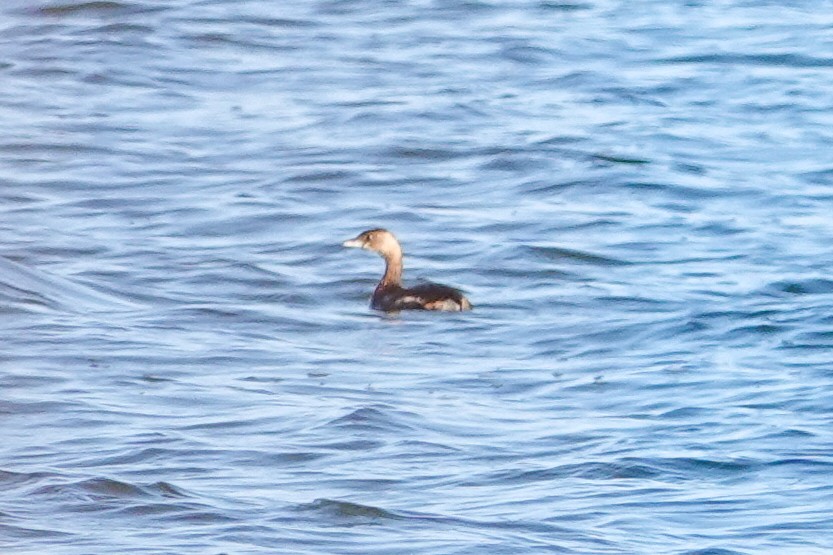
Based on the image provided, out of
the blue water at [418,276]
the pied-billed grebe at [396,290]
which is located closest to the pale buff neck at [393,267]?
the pied-billed grebe at [396,290]

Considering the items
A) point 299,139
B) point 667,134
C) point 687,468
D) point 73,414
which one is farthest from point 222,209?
point 687,468

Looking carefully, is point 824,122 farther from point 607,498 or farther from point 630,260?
point 607,498

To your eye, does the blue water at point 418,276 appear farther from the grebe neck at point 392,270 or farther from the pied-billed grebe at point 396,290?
the grebe neck at point 392,270

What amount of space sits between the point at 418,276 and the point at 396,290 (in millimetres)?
1321

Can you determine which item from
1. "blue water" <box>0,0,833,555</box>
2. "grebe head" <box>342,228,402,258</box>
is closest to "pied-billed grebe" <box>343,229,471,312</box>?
"grebe head" <box>342,228,402,258</box>

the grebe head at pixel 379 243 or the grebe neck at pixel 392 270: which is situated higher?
the grebe head at pixel 379 243

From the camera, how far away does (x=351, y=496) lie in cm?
807

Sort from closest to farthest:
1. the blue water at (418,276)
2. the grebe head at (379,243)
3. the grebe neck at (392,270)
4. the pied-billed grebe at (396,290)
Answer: the blue water at (418,276) → the pied-billed grebe at (396,290) → the grebe neck at (392,270) → the grebe head at (379,243)

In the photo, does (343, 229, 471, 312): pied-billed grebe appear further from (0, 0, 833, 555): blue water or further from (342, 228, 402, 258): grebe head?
(0, 0, 833, 555): blue water

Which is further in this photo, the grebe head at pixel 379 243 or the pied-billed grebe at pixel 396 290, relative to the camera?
the grebe head at pixel 379 243

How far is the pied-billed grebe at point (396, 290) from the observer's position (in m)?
12.7

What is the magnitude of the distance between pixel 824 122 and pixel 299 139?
4327 millimetres

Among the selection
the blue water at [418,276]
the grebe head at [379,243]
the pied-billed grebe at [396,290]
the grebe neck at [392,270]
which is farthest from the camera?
the grebe head at [379,243]

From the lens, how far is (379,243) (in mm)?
13930
